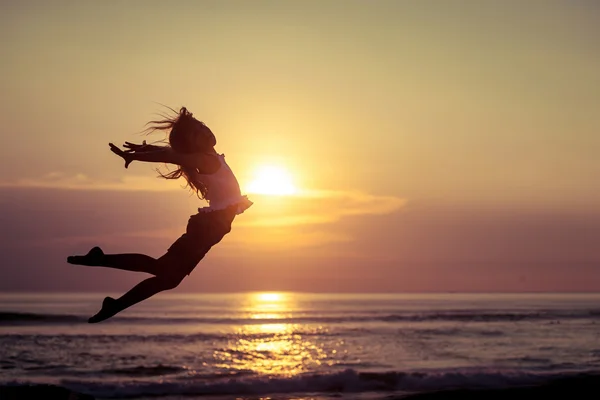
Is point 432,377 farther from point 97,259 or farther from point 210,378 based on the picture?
point 97,259

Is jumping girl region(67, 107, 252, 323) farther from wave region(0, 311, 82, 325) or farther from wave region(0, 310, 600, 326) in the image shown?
wave region(0, 311, 82, 325)

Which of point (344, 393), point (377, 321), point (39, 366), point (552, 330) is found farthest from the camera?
point (377, 321)

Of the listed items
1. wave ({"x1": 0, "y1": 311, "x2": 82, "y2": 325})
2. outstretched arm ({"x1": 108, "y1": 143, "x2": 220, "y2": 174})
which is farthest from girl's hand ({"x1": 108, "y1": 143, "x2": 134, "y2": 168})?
wave ({"x1": 0, "y1": 311, "x2": 82, "y2": 325})

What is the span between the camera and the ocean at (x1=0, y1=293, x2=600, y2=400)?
22719 millimetres

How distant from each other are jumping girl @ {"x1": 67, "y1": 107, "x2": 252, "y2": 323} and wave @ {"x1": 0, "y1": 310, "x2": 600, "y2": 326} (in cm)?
3306

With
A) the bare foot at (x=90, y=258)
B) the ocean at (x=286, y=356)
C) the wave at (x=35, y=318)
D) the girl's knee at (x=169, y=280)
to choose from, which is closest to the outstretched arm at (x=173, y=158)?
the bare foot at (x=90, y=258)

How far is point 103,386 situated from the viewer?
73.5 feet

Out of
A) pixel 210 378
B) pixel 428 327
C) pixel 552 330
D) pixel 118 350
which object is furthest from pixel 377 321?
pixel 210 378

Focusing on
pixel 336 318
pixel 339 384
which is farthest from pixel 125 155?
pixel 336 318

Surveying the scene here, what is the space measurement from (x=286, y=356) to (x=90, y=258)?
2172 cm

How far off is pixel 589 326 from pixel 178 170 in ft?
122

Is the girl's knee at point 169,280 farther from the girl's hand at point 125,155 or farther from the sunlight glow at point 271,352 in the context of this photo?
the sunlight glow at point 271,352

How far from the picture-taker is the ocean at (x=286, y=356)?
894 inches

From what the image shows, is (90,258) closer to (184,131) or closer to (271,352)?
(184,131)
